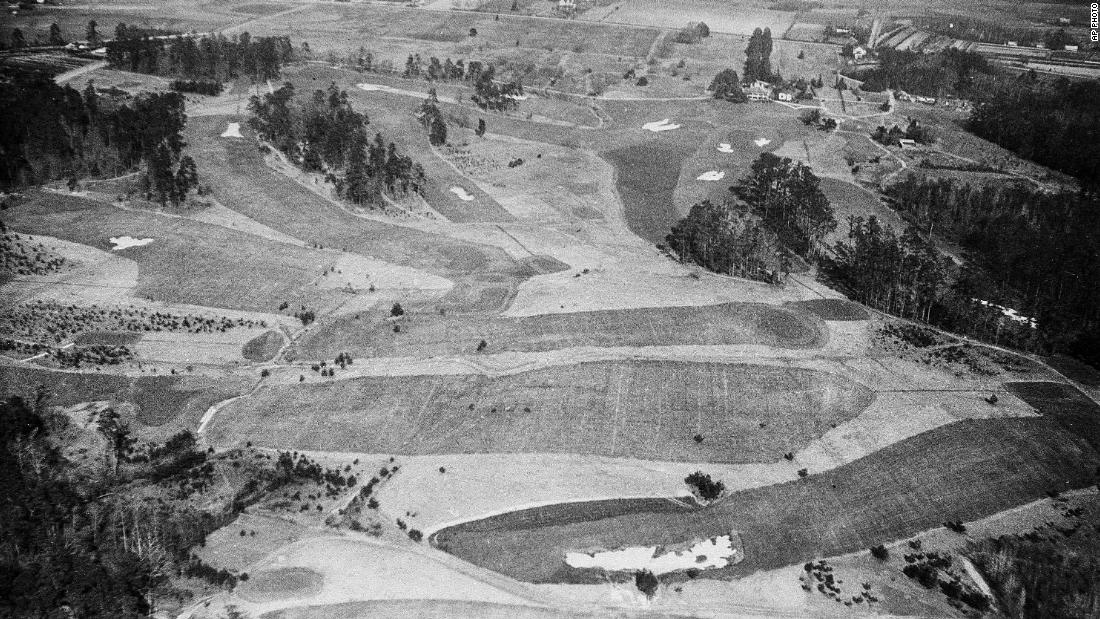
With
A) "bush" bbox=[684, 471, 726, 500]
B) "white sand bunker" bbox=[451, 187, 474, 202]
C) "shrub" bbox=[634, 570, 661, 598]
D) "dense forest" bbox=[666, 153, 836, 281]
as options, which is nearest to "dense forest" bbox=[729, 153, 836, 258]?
"dense forest" bbox=[666, 153, 836, 281]

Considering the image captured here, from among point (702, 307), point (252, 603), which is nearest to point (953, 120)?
point (702, 307)

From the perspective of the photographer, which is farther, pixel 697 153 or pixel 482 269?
pixel 697 153

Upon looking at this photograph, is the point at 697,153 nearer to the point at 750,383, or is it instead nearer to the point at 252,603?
A: the point at 750,383

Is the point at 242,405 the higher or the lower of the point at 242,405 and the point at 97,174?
the lower

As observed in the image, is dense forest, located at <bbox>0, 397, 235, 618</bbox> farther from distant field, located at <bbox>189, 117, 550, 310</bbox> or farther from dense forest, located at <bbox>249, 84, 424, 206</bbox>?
dense forest, located at <bbox>249, 84, 424, 206</bbox>

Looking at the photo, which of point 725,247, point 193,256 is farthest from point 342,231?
point 725,247

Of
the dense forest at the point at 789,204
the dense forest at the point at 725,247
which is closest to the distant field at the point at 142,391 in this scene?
the dense forest at the point at 725,247

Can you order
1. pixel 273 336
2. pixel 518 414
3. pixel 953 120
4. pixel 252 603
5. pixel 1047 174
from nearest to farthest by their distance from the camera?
pixel 252 603 < pixel 518 414 < pixel 273 336 < pixel 1047 174 < pixel 953 120

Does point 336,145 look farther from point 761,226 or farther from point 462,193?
point 761,226

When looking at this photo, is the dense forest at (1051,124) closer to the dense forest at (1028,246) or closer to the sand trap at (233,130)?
the dense forest at (1028,246)
